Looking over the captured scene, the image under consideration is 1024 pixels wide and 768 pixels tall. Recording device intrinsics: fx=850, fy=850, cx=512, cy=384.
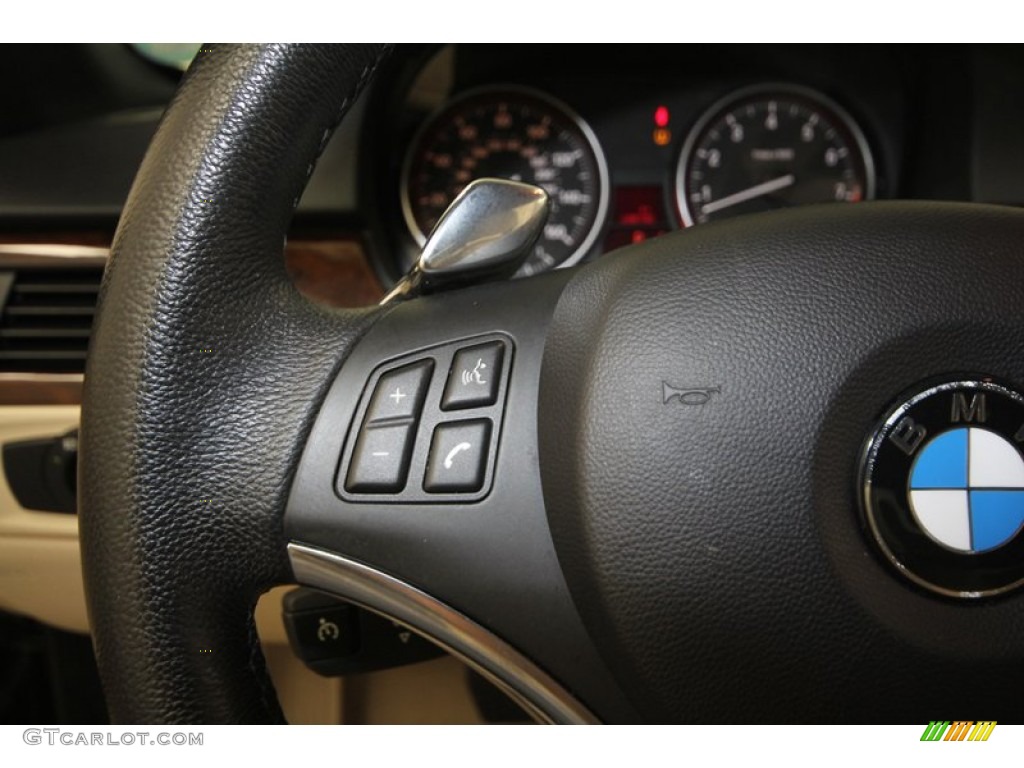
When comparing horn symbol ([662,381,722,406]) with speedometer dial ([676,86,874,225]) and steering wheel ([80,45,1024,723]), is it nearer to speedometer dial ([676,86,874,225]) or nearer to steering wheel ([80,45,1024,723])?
steering wheel ([80,45,1024,723])

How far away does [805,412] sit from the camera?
45 cm

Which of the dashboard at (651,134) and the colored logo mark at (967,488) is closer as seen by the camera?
the colored logo mark at (967,488)

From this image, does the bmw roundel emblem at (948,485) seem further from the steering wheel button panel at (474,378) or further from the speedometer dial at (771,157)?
the speedometer dial at (771,157)

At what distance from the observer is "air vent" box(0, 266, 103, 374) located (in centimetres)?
85

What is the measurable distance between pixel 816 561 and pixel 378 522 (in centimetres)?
23

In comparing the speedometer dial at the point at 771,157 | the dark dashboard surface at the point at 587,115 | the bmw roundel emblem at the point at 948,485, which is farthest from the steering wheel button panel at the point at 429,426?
the speedometer dial at the point at 771,157

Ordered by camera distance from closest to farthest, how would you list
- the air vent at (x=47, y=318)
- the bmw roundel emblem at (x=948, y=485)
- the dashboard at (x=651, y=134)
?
the bmw roundel emblem at (x=948, y=485) < the air vent at (x=47, y=318) < the dashboard at (x=651, y=134)

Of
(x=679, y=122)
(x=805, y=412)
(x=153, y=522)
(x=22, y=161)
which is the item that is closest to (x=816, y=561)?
(x=805, y=412)

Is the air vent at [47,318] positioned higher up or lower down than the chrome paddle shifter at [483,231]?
higher up

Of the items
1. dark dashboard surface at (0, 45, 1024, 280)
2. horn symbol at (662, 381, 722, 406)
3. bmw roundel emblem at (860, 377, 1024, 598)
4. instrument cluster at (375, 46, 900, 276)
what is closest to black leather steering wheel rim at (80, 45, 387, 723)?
horn symbol at (662, 381, 722, 406)

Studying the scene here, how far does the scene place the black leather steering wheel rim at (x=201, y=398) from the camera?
44cm

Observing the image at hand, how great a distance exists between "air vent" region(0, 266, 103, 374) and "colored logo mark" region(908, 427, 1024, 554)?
76 cm
